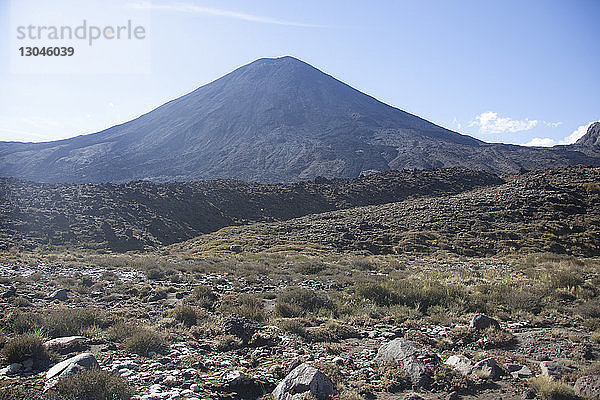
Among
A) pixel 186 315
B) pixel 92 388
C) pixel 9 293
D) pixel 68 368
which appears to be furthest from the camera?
pixel 9 293

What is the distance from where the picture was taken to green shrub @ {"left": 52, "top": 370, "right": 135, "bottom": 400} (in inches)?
159

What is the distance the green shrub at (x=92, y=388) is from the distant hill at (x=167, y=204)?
27779 mm

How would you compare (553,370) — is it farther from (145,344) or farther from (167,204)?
(167,204)

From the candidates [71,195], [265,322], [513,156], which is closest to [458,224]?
[265,322]

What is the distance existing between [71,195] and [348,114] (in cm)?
9456

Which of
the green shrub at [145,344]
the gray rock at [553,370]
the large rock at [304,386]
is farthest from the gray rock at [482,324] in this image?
the green shrub at [145,344]

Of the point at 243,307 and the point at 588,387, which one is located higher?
the point at 588,387

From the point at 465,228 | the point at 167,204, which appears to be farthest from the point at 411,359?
the point at 167,204

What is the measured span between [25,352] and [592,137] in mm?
156596

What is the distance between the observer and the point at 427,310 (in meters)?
8.87

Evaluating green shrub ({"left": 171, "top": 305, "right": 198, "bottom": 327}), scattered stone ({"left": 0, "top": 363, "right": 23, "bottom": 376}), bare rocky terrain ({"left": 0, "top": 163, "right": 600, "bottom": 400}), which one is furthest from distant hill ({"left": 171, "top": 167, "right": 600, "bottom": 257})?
scattered stone ({"left": 0, "top": 363, "right": 23, "bottom": 376})

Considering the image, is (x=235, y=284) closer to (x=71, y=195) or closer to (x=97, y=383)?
(x=97, y=383)

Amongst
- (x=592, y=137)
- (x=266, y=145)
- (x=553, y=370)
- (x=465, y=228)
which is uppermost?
(x=592, y=137)

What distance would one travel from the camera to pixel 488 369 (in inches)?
203
